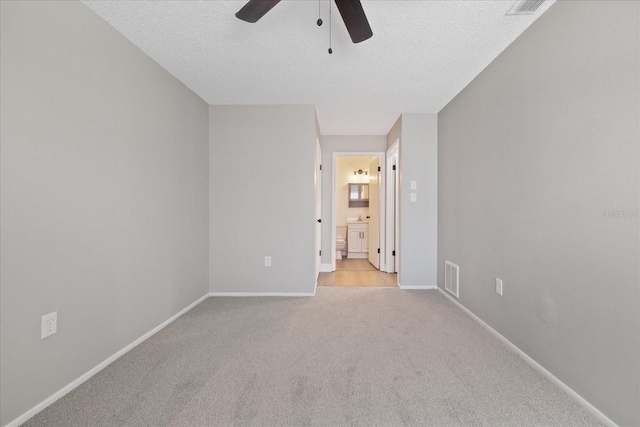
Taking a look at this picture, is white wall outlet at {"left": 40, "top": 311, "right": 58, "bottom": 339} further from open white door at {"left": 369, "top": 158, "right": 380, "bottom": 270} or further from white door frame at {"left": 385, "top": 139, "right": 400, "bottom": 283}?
open white door at {"left": 369, "top": 158, "right": 380, "bottom": 270}

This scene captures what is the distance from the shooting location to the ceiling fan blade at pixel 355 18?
148 cm

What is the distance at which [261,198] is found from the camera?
11.5ft

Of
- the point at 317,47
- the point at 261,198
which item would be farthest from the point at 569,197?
the point at 261,198

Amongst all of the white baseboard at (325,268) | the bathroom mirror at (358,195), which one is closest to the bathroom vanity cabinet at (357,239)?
the bathroom mirror at (358,195)

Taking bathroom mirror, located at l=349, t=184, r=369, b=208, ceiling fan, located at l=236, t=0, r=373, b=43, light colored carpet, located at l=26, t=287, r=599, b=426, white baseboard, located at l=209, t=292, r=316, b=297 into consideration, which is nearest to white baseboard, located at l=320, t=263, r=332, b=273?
white baseboard, located at l=209, t=292, r=316, b=297

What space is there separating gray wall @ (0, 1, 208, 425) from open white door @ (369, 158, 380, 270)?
11.1 ft

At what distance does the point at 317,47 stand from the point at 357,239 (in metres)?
4.62

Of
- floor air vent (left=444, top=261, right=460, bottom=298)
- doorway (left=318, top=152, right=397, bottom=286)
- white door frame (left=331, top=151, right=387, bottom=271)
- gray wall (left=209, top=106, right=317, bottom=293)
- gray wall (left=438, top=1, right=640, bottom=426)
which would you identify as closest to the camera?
gray wall (left=438, top=1, right=640, bottom=426)

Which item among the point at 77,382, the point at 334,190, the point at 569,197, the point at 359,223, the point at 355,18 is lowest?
the point at 77,382

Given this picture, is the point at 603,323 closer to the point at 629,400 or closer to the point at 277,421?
the point at 629,400

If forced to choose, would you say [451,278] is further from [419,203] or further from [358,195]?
[358,195]

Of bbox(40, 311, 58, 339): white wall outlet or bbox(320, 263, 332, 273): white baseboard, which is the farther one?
bbox(320, 263, 332, 273): white baseboard

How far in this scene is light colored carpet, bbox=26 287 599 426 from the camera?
1.45 meters

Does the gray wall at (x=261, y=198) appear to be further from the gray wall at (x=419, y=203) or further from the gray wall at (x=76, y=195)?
the gray wall at (x=419, y=203)
